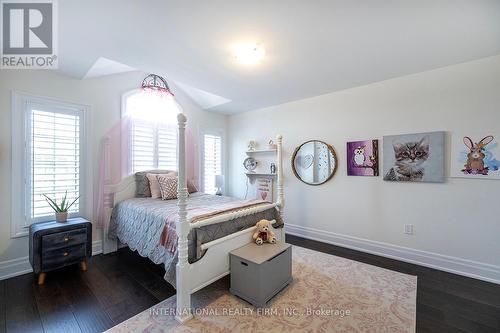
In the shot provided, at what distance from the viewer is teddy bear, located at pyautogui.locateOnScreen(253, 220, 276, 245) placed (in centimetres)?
239

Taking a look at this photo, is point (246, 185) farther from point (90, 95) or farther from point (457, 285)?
point (457, 285)

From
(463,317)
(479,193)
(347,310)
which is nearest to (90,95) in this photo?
(347,310)

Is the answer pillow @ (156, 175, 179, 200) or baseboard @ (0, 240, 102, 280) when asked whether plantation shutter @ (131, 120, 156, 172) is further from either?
baseboard @ (0, 240, 102, 280)

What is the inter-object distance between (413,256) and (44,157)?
16.2ft

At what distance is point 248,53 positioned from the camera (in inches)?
88.7

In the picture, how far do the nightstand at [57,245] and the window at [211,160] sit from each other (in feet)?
7.45

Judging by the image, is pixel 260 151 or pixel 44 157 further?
pixel 260 151

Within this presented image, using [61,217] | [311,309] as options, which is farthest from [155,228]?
[311,309]

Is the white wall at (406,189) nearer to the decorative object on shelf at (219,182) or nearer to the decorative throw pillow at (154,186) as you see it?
the decorative object on shelf at (219,182)

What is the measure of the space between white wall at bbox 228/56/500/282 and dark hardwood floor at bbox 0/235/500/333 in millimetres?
331

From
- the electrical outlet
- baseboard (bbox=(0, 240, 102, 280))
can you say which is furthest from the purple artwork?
baseboard (bbox=(0, 240, 102, 280))

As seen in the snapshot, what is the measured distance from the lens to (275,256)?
209cm

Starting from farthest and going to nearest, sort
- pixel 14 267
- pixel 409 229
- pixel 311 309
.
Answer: pixel 409 229, pixel 14 267, pixel 311 309

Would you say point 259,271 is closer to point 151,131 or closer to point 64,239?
point 64,239
